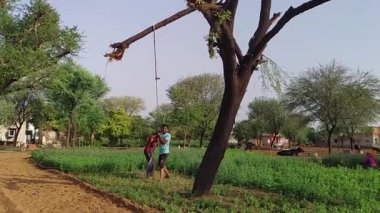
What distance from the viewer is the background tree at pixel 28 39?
23320mm

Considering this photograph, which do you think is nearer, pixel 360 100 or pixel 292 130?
pixel 360 100

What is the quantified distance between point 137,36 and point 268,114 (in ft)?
249

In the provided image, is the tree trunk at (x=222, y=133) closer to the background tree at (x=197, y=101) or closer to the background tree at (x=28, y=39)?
the background tree at (x=28, y=39)

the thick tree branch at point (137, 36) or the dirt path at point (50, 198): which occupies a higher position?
the thick tree branch at point (137, 36)

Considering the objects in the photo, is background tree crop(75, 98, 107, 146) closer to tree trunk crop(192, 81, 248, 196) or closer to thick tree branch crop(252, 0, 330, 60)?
tree trunk crop(192, 81, 248, 196)

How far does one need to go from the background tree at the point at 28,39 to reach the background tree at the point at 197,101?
44094mm

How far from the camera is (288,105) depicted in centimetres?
5659

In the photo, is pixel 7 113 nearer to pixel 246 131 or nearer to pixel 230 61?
pixel 246 131

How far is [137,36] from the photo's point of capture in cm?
980

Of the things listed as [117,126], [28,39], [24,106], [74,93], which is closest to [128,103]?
[117,126]

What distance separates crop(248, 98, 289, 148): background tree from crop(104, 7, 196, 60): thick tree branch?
70.4m

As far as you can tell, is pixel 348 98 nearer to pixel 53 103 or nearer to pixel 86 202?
pixel 53 103

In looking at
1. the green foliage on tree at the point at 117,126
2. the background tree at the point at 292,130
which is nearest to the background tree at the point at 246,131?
the background tree at the point at 292,130

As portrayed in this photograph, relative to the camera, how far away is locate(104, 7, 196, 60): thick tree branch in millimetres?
9188
